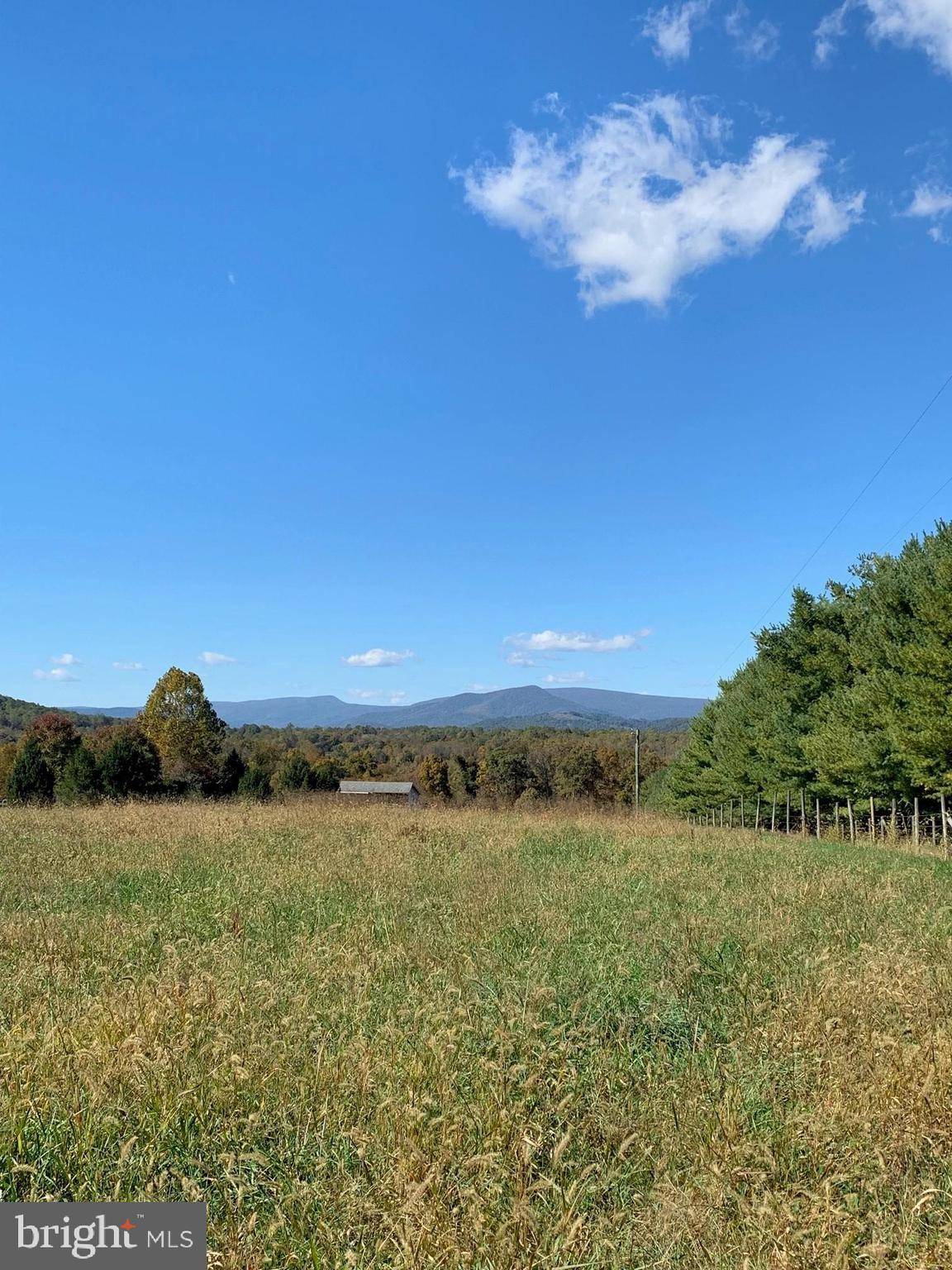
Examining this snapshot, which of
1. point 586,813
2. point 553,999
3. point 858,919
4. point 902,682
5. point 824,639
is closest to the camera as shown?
point 553,999

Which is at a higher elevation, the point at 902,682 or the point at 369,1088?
the point at 902,682

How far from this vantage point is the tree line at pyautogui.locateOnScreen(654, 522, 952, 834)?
18.9 meters

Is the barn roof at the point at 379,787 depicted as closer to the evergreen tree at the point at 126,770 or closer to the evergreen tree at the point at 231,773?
the evergreen tree at the point at 231,773

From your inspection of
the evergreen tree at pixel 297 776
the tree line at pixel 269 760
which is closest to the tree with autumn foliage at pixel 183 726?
the tree line at pixel 269 760

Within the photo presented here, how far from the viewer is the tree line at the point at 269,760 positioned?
3616cm

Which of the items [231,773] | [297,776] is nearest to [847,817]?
[297,776]

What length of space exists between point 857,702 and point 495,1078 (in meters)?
23.4

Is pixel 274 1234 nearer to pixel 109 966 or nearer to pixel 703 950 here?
pixel 109 966

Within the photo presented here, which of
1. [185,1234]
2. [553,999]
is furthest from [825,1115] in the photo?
[185,1234]

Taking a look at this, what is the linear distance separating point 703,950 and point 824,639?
27300 mm

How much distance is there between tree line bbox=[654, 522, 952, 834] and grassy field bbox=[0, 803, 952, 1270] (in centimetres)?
1421

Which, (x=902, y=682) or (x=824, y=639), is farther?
(x=824, y=639)

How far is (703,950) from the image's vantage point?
5.79 metres

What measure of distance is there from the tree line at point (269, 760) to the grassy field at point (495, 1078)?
2046 centimetres
